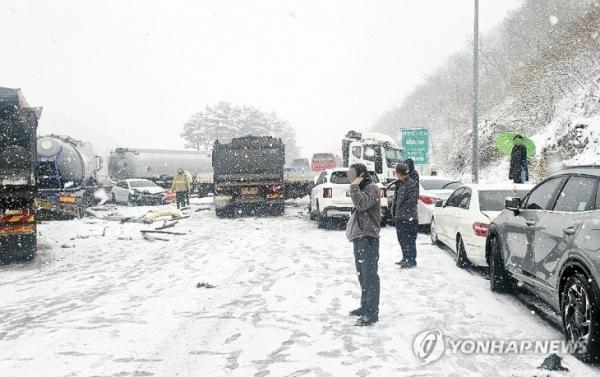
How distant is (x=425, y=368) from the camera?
4.29 metres

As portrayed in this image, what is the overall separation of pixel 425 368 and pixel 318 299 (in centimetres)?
251

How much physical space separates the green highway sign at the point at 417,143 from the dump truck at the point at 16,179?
1506cm

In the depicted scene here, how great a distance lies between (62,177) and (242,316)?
1724 cm

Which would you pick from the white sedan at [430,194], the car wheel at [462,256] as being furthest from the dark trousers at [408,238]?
the white sedan at [430,194]

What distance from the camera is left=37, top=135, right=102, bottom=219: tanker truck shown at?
1839 cm

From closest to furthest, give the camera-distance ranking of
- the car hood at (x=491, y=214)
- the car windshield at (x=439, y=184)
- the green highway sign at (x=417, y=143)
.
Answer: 1. the car hood at (x=491, y=214)
2. the car windshield at (x=439, y=184)
3. the green highway sign at (x=417, y=143)

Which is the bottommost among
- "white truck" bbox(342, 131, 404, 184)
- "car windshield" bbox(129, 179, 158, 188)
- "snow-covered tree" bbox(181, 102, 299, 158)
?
"car windshield" bbox(129, 179, 158, 188)

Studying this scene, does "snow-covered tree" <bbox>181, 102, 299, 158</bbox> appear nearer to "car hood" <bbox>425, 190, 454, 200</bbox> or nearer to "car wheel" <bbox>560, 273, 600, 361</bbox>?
"car hood" <bbox>425, 190, 454, 200</bbox>

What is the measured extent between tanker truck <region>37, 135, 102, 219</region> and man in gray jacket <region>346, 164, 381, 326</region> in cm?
1564

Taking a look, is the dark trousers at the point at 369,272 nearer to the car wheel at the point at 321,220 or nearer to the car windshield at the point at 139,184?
the car wheel at the point at 321,220

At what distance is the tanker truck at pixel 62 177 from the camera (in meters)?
18.4

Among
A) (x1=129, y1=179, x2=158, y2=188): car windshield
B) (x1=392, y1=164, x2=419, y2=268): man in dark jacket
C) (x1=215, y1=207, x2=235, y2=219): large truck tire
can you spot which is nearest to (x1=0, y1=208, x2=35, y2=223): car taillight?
(x1=392, y1=164, x2=419, y2=268): man in dark jacket

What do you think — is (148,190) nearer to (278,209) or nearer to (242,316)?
(278,209)

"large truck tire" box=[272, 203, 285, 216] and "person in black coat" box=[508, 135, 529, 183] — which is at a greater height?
"person in black coat" box=[508, 135, 529, 183]
